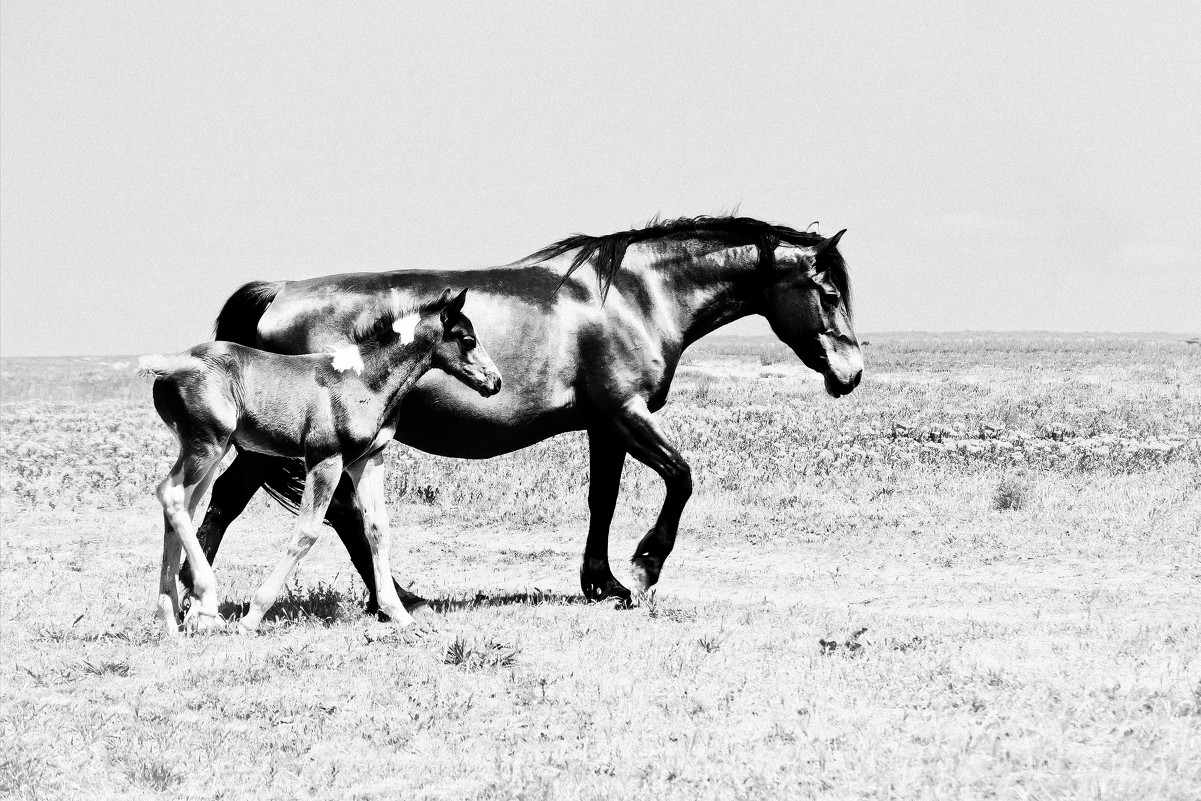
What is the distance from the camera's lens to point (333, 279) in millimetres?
9156

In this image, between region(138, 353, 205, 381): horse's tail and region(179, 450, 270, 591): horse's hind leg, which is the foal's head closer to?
region(138, 353, 205, 381): horse's tail

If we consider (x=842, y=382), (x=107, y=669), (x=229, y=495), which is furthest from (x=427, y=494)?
(x=107, y=669)

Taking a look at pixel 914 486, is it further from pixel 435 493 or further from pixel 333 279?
pixel 333 279

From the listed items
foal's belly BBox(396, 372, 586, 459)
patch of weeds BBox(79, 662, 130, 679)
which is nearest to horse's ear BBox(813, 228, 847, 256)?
foal's belly BBox(396, 372, 586, 459)

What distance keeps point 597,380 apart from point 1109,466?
1241cm

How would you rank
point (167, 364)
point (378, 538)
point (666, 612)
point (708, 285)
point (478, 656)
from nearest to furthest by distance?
1. point (478, 656)
2. point (167, 364)
3. point (378, 538)
4. point (666, 612)
5. point (708, 285)

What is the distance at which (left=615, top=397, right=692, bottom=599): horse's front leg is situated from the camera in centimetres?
912

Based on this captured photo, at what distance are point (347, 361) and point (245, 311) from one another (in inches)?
61.0

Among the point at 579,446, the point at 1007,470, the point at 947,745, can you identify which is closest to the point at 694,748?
the point at 947,745

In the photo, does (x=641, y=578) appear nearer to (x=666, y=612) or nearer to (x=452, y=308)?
(x=666, y=612)

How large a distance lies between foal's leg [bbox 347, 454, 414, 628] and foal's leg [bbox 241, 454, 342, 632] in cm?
39

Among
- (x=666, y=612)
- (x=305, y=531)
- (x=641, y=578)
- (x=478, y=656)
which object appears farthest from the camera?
(x=641, y=578)

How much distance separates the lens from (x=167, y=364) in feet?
26.2

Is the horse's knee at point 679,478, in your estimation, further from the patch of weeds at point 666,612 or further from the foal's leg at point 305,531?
the foal's leg at point 305,531
